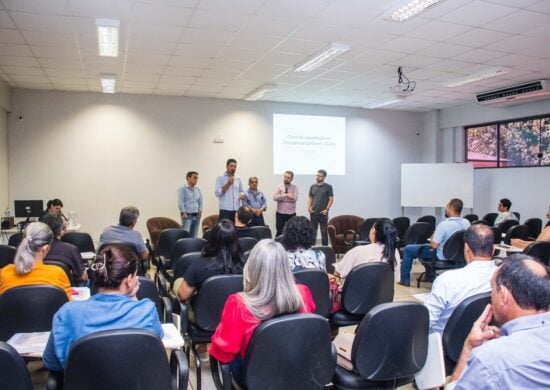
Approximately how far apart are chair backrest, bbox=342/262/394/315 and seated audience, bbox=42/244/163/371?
5.58 feet

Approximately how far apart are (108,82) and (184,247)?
12.9 feet

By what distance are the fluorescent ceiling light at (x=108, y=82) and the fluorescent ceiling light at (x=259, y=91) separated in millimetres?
2409

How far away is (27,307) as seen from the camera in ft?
7.95

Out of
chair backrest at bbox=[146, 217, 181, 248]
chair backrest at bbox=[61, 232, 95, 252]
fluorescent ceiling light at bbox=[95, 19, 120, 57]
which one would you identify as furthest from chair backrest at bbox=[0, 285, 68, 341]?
chair backrest at bbox=[146, 217, 181, 248]

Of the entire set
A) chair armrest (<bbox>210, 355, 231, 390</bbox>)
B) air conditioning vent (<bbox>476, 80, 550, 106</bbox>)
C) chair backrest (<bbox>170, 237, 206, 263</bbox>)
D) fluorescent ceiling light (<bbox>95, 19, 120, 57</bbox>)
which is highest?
fluorescent ceiling light (<bbox>95, 19, 120, 57</bbox>)

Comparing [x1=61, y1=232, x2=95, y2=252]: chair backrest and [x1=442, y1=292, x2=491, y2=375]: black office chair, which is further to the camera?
[x1=61, y1=232, x2=95, y2=252]: chair backrest

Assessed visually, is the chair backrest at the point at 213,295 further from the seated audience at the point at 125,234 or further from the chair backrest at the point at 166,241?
the chair backrest at the point at 166,241

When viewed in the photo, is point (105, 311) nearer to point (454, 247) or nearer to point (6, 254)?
point (6, 254)

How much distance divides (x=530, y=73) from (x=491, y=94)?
1.11 meters

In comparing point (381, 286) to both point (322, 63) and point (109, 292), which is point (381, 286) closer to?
point (109, 292)

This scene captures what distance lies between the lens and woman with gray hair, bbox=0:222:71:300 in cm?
268

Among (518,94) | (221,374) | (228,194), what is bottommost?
(221,374)

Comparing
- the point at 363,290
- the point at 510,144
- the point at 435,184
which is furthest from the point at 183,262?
the point at 510,144

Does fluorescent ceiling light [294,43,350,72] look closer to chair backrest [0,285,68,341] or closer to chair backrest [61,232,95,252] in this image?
chair backrest [61,232,95,252]
